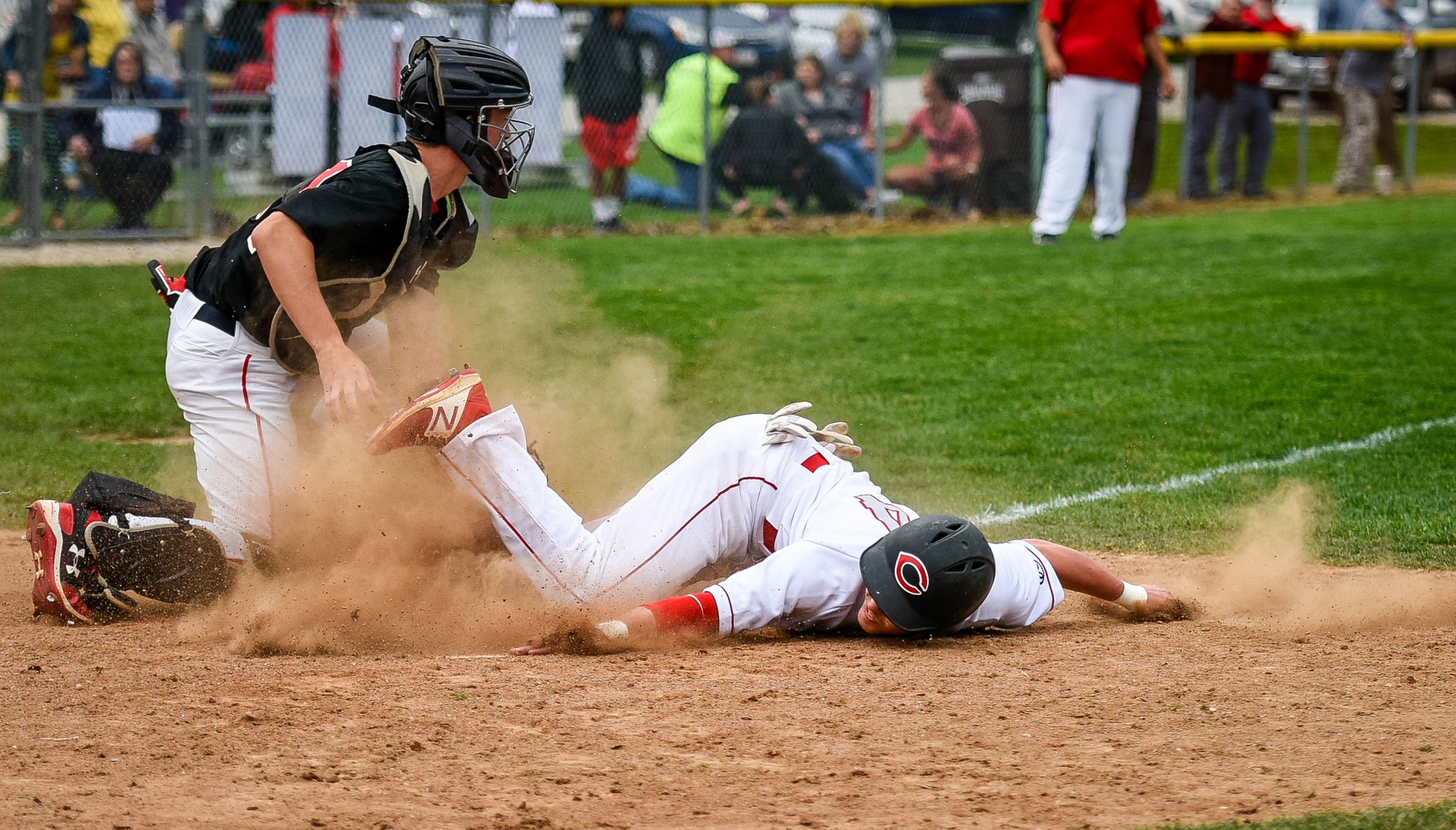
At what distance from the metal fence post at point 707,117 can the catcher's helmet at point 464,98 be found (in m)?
9.65

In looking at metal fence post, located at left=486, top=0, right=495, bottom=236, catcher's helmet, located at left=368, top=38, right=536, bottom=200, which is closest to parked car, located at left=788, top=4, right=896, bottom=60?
metal fence post, located at left=486, top=0, right=495, bottom=236

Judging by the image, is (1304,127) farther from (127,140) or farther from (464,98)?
(464,98)

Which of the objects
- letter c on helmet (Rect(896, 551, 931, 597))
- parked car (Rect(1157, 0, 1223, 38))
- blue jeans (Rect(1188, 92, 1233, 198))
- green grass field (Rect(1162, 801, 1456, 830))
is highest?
parked car (Rect(1157, 0, 1223, 38))

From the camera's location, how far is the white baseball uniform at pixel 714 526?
454 cm

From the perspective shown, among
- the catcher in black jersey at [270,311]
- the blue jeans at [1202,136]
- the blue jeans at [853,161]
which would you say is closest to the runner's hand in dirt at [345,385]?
the catcher in black jersey at [270,311]

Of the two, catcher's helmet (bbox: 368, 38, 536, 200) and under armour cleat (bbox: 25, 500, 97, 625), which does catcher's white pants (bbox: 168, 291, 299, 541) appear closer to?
under armour cleat (bbox: 25, 500, 97, 625)

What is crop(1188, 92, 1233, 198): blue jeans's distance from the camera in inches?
648

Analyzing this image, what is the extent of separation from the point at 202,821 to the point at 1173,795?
2.08 metres

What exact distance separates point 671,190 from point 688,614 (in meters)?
11.2

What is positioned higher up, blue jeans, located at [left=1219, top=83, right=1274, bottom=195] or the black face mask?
blue jeans, located at [left=1219, top=83, right=1274, bottom=195]

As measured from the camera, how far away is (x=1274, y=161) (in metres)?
20.4

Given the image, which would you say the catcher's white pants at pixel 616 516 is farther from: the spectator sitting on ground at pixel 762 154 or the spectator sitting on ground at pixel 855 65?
the spectator sitting on ground at pixel 855 65

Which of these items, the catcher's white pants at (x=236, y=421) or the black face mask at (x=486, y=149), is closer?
the black face mask at (x=486, y=149)

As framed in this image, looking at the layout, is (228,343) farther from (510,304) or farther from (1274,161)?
(1274,161)
